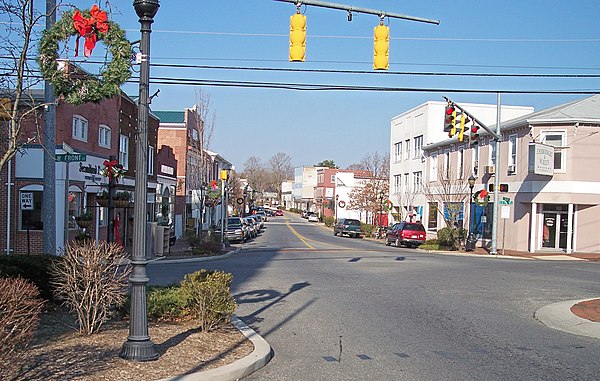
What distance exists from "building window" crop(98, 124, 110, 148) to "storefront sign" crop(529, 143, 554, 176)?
22089 mm

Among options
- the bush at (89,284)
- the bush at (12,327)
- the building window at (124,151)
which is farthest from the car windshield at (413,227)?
the bush at (12,327)

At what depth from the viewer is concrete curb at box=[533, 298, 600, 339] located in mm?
11570

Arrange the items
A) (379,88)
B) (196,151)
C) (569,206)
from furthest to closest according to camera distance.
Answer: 1. (196,151)
2. (569,206)
3. (379,88)

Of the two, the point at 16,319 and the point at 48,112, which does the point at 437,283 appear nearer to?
the point at 48,112

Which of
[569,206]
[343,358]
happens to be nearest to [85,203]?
[343,358]

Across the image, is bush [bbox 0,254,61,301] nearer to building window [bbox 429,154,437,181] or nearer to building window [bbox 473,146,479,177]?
building window [bbox 473,146,479,177]

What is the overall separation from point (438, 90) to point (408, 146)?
4070 cm

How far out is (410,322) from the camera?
11906 mm

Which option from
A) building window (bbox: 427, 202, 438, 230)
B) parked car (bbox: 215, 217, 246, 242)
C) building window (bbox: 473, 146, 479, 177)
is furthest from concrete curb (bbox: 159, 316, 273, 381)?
building window (bbox: 427, 202, 438, 230)

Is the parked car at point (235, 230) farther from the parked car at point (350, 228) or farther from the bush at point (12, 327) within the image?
the bush at point (12, 327)

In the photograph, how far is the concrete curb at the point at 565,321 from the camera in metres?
11.6

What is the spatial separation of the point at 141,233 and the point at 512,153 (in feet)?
114

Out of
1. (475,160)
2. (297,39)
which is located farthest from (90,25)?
(475,160)

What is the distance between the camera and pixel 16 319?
6.29 m
